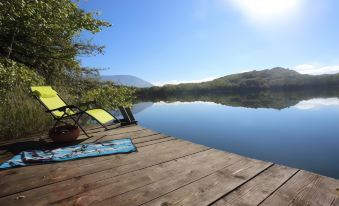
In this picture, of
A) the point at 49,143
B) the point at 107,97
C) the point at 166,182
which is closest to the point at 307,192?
the point at 166,182

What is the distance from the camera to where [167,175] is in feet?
7.73

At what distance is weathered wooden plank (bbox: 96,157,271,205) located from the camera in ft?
6.03

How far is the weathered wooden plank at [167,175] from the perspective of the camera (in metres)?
1.95

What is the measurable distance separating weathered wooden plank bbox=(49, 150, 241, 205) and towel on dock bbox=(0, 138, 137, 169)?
84cm

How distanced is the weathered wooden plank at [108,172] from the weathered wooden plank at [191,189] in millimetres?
409

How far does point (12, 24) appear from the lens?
23.0 ft

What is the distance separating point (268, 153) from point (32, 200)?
8.44 meters

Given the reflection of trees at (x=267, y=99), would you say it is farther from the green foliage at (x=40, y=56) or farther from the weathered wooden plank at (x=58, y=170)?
the weathered wooden plank at (x=58, y=170)

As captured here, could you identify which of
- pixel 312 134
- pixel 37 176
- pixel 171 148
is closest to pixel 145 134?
pixel 171 148

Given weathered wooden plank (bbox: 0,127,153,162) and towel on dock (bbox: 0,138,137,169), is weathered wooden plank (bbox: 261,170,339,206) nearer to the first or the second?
towel on dock (bbox: 0,138,137,169)

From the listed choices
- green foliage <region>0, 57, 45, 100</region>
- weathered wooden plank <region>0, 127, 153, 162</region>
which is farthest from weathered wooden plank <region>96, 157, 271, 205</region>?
green foliage <region>0, 57, 45, 100</region>

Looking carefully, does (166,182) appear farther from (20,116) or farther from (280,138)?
(280,138)

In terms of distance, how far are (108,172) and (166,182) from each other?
2.25ft

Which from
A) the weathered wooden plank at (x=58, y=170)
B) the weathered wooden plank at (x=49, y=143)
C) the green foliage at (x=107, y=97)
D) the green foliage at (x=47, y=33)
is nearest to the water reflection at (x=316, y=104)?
the green foliage at (x=107, y=97)
